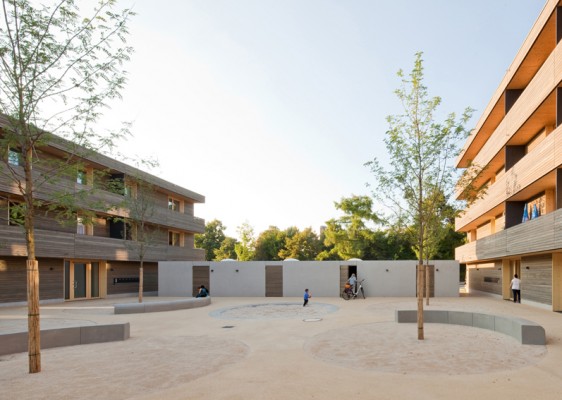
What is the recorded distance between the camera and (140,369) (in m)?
9.26

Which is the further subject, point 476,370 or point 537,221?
point 537,221

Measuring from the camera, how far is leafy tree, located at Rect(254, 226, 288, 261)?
70.5 m

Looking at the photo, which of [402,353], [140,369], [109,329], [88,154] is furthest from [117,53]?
[402,353]

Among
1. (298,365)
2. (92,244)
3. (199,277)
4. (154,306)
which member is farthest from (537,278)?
(92,244)

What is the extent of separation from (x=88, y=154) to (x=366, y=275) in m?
23.0

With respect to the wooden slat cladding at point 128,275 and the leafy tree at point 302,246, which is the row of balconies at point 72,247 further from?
the leafy tree at point 302,246

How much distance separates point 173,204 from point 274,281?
1490 cm

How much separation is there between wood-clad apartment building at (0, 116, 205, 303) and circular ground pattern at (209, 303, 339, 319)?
687 centimetres

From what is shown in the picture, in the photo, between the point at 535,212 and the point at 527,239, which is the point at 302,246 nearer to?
the point at 535,212

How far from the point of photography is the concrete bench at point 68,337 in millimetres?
11055

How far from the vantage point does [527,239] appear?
20406 millimetres

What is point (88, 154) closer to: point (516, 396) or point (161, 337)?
point (161, 337)

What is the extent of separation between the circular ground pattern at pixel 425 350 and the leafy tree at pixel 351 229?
120ft

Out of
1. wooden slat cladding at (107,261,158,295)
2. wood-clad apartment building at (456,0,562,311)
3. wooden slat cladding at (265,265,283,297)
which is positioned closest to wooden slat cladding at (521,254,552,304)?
wood-clad apartment building at (456,0,562,311)
